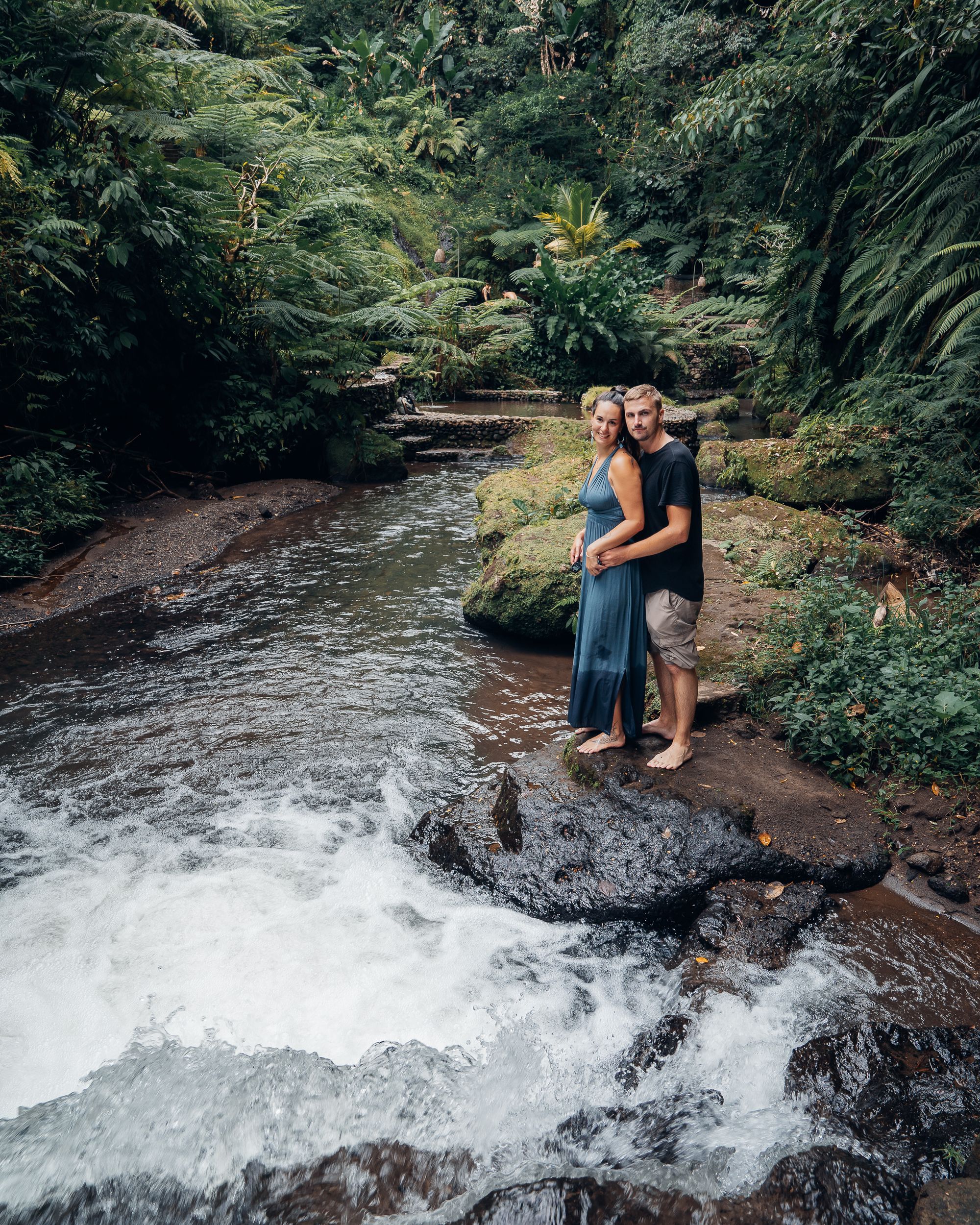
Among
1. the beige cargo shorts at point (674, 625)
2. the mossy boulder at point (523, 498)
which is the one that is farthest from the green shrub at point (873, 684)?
the mossy boulder at point (523, 498)

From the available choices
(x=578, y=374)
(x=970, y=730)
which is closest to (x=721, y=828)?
(x=970, y=730)

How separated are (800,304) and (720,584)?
5760 mm

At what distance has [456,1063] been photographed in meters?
2.74

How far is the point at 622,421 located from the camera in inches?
127

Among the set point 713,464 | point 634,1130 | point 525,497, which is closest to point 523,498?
point 525,497

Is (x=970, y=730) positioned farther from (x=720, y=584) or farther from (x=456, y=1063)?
(x=456, y=1063)

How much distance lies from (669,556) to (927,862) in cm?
167

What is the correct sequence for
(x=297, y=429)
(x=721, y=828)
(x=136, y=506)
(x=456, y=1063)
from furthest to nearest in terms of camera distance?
(x=297, y=429), (x=136, y=506), (x=721, y=828), (x=456, y=1063)

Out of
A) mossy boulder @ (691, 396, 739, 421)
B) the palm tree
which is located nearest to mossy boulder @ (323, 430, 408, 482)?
mossy boulder @ (691, 396, 739, 421)

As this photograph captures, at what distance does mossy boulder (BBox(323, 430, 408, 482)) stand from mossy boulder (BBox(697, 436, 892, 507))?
4554 mm

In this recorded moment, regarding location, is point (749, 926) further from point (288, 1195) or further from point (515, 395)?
point (515, 395)

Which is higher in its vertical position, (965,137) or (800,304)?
(965,137)

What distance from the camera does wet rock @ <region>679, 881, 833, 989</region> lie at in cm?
292

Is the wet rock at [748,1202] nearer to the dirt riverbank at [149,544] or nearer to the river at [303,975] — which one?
the river at [303,975]
